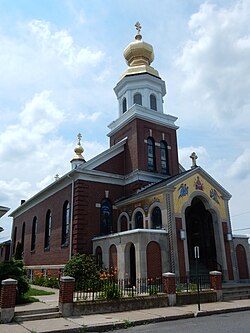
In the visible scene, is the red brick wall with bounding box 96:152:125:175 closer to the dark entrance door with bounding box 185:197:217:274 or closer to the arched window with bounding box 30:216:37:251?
the dark entrance door with bounding box 185:197:217:274

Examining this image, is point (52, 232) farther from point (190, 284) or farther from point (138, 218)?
point (190, 284)

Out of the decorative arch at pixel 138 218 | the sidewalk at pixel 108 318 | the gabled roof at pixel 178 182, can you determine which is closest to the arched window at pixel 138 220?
the decorative arch at pixel 138 218

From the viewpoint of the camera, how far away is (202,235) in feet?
75.7

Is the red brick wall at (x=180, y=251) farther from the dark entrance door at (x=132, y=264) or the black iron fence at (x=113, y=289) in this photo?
the dark entrance door at (x=132, y=264)

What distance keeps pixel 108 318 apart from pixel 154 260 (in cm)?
637

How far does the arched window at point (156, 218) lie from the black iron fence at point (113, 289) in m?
3.89

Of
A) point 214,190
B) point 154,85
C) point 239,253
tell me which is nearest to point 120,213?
point 214,190

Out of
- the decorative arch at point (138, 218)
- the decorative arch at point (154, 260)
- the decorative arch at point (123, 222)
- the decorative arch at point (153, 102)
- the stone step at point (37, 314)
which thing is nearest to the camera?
the stone step at point (37, 314)

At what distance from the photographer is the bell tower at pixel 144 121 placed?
2573cm

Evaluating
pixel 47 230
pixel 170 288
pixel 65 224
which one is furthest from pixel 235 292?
pixel 47 230

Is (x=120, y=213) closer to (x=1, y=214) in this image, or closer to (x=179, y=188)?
(x=179, y=188)

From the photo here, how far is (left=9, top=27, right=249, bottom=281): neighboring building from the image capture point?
18.7 m

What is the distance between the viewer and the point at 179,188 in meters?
→ 20.1

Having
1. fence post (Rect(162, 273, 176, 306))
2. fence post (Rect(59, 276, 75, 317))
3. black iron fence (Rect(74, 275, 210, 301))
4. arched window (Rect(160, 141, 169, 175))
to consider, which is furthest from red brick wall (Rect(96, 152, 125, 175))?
fence post (Rect(59, 276, 75, 317))
